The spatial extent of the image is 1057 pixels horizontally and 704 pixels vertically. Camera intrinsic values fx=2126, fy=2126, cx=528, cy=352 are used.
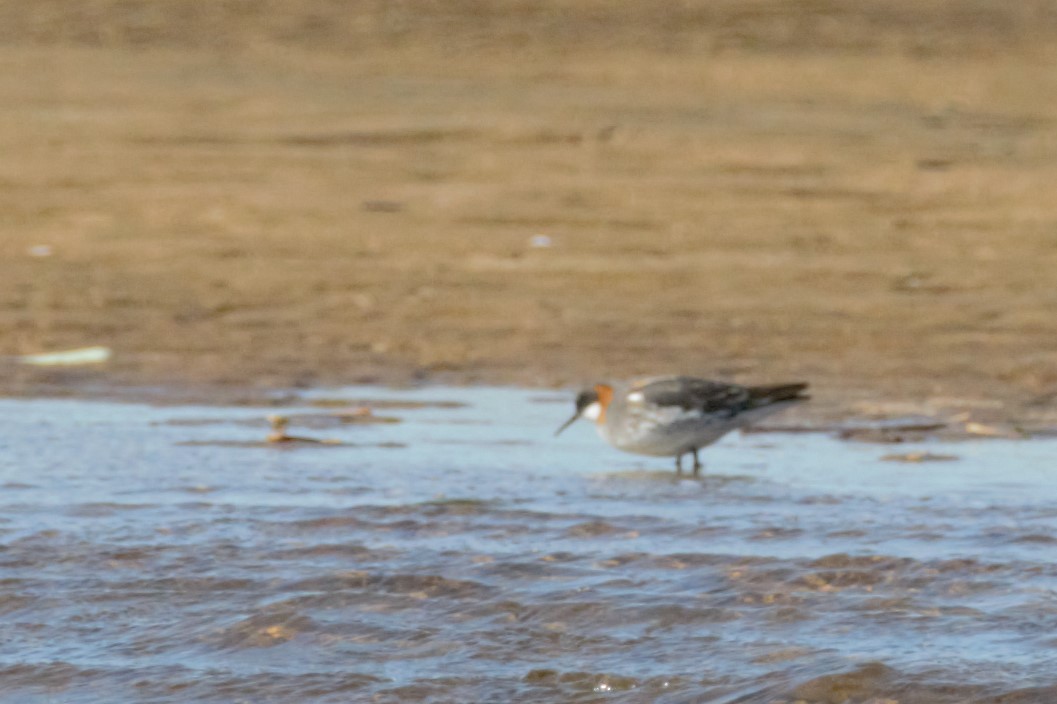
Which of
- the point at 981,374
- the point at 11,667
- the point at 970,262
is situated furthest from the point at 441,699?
the point at 970,262

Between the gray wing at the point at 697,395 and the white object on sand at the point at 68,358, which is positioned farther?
the white object on sand at the point at 68,358

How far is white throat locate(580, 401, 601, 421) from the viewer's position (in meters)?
8.45

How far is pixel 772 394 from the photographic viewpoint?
8406 mm

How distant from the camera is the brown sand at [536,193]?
35.2 ft

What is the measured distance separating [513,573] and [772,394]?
2.42m

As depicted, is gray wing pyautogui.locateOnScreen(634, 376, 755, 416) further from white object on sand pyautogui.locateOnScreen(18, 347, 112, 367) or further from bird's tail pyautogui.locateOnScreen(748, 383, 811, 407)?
white object on sand pyautogui.locateOnScreen(18, 347, 112, 367)

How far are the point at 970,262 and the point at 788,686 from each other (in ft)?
25.6

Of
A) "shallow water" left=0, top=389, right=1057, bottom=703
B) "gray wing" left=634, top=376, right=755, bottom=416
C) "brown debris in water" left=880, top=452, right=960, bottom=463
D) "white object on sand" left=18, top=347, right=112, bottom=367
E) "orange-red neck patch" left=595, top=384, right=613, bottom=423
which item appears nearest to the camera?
"shallow water" left=0, top=389, right=1057, bottom=703

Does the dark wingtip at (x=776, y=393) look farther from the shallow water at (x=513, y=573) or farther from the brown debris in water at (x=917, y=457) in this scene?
the brown debris in water at (x=917, y=457)

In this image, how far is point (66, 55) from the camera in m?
17.0

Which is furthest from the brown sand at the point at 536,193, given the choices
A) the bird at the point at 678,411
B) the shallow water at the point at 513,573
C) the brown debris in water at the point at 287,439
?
the shallow water at the point at 513,573

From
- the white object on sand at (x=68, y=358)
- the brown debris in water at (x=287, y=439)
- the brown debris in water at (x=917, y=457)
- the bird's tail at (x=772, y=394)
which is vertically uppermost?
the white object on sand at (x=68, y=358)

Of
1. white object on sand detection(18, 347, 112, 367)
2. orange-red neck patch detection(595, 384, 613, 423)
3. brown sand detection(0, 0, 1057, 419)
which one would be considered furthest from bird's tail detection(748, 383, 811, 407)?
white object on sand detection(18, 347, 112, 367)

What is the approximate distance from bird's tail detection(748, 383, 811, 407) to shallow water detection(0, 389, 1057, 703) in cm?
21
